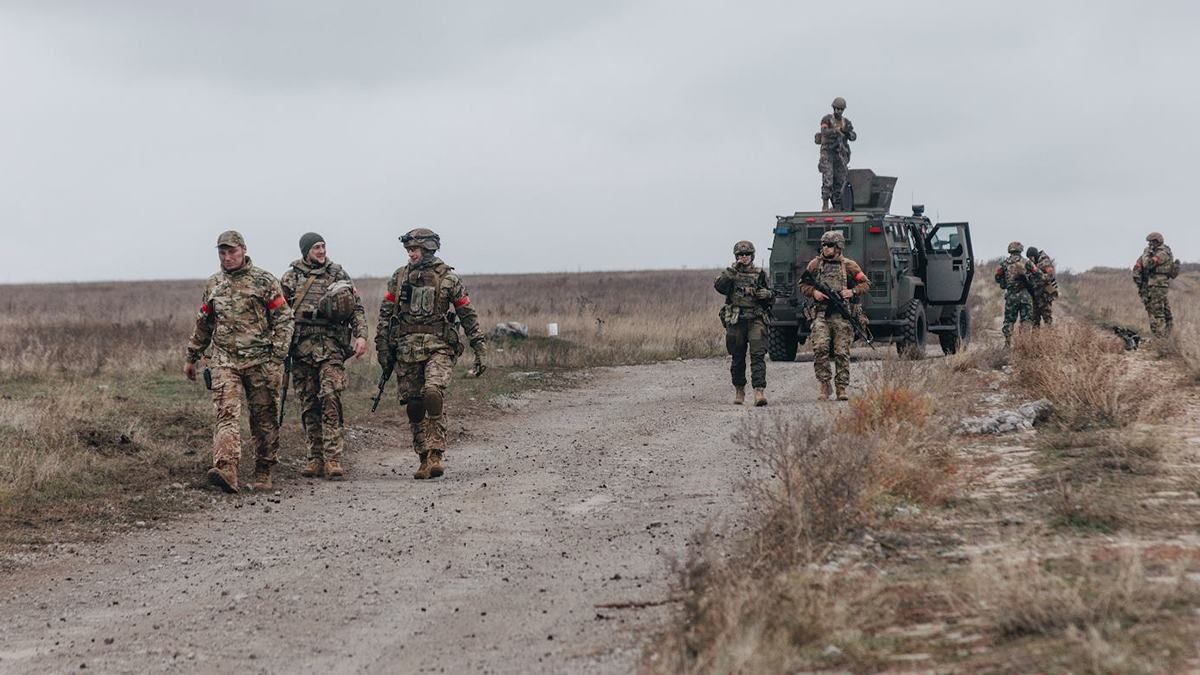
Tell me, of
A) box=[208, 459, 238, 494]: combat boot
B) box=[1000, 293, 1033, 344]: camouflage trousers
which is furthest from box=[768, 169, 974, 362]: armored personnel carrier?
box=[208, 459, 238, 494]: combat boot

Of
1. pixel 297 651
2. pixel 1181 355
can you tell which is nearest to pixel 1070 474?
pixel 297 651

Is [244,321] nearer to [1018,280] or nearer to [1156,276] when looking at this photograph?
[1018,280]

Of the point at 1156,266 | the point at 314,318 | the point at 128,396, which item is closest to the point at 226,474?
the point at 314,318

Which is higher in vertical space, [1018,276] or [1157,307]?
[1018,276]

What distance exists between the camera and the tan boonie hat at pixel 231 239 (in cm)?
1094

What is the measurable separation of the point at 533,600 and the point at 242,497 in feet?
15.5

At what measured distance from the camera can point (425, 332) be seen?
11.7 m

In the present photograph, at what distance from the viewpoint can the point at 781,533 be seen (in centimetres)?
707

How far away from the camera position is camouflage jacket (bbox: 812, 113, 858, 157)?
968 inches

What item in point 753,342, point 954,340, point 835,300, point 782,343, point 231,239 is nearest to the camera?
point 231,239

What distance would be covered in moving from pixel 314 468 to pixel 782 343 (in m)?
12.1

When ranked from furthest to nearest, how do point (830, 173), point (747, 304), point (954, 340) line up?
point (830, 173)
point (954, 340)
point (747, 304)

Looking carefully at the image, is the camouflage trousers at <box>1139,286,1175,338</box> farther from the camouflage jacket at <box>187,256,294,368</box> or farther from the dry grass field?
the camouflage jacket at <box>187,256,294,368</box>

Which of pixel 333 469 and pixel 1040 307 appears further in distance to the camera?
pixel 1040 307
